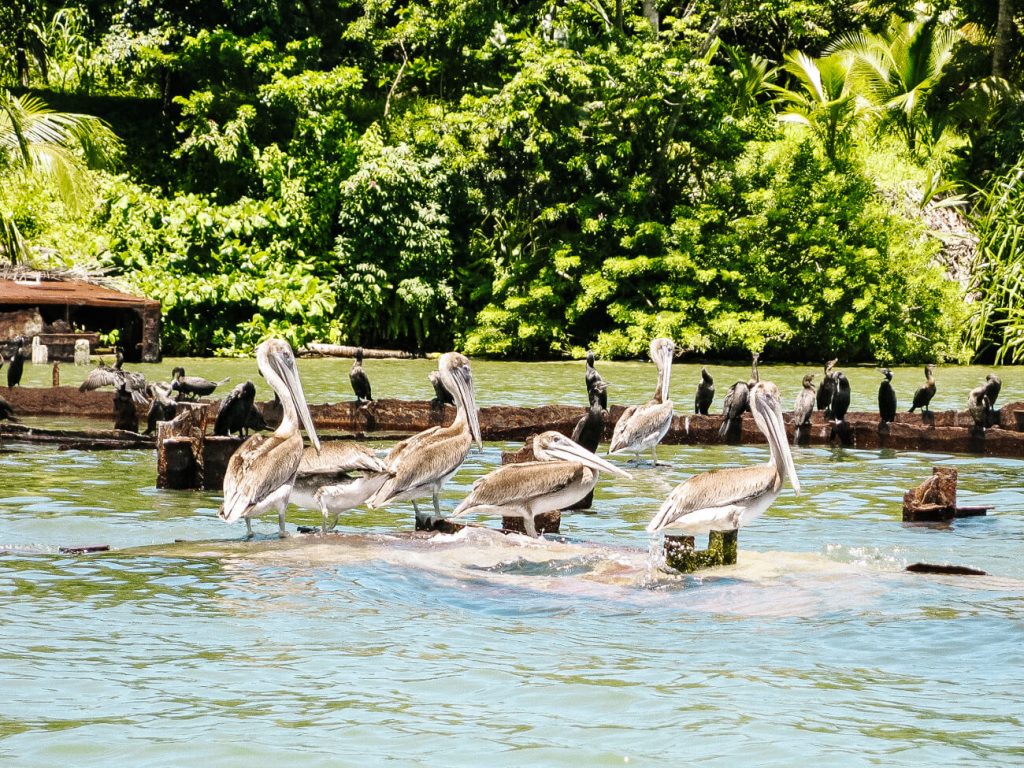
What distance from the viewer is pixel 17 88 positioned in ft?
120

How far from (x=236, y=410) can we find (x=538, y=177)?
74.0 feet

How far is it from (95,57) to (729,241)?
1605 cm

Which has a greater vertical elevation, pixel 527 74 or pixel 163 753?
pixel 527 74

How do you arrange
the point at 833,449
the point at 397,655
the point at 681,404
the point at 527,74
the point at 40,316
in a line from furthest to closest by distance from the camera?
the point at 527,74 < the point at 40,316 < the point at 681,404 < the point at 833,449 < the point at 397,655

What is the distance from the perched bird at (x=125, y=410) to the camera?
1527 centimetres

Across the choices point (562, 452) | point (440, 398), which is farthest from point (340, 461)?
point (440, 398)

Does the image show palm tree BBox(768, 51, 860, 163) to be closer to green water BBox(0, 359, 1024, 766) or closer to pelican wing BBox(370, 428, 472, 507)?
green water BBox(0, 359, 1024, 766)

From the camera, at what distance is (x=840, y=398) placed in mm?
15594

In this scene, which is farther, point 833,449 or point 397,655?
point 833,449

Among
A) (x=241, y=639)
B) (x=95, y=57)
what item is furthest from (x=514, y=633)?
(x=95, y=57)

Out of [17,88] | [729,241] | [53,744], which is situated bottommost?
[53,744]

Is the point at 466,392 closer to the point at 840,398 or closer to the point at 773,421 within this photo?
the point at 773,421

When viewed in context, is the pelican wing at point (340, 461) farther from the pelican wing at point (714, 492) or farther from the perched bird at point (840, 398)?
the perched bird at point (840, 398)

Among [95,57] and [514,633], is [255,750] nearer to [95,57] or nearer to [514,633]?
[514,633]
